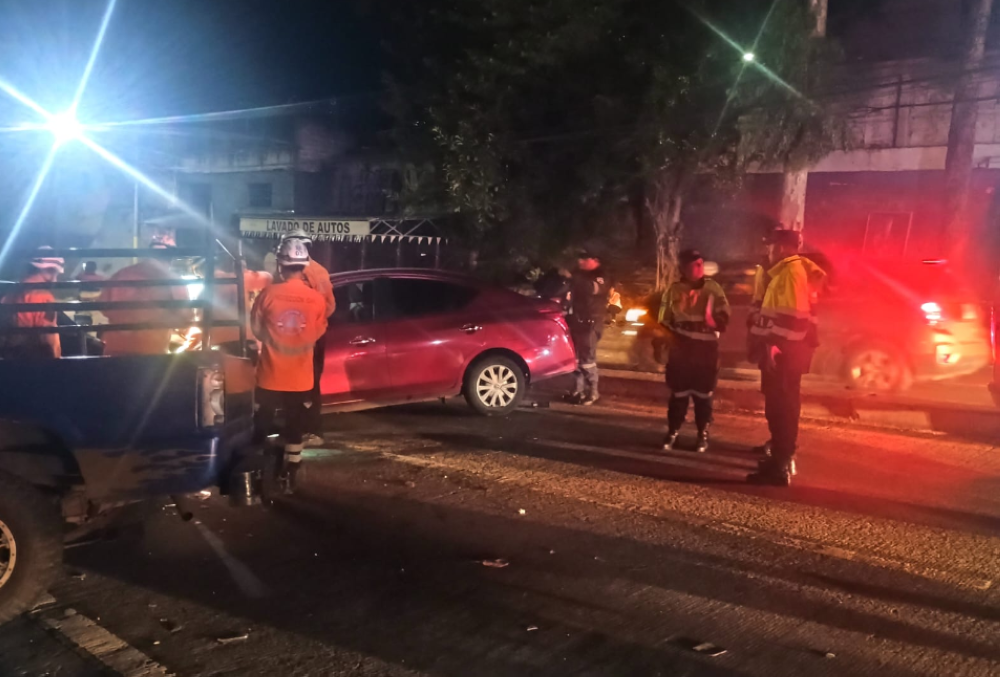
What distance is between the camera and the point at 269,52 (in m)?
29.1

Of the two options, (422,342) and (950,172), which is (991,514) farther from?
(950,172)

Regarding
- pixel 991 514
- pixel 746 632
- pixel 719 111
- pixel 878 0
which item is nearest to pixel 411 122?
pixel 719 111

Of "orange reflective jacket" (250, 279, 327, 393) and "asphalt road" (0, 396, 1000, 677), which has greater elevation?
"orange reflective jacket" (250, 279, 327, 393)

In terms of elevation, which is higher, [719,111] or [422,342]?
[719,111]

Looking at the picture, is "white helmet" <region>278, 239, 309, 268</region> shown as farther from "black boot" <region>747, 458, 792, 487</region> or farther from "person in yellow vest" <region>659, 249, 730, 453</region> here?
"black boot" <region>747, 458, 792, 487</region>

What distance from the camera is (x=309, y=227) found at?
66.9 ft

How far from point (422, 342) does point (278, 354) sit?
315cm

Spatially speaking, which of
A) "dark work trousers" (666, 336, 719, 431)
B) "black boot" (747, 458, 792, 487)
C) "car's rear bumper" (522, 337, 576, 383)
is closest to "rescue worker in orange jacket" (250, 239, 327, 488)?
"dark work trousers" (666, 336, 719, 431)

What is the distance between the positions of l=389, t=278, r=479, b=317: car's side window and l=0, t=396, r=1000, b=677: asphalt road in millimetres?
1769

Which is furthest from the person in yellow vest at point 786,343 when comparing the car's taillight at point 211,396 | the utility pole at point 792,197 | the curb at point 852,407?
the utility pole at point 792,197

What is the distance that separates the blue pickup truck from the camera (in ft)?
14.1

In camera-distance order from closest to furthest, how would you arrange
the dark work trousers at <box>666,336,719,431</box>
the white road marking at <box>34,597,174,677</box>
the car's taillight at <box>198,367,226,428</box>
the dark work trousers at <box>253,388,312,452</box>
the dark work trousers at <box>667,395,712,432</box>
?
the white road marking at <box>34,597,174,677</box> < the car's taillight at <box>198,367,226,428</box> < the dark work trousers at <box>253,388,312,452</box> < the dark work trousers at <box>666,336,719,431</box> < the dark work trousers at <box>667,395,712,432</box>

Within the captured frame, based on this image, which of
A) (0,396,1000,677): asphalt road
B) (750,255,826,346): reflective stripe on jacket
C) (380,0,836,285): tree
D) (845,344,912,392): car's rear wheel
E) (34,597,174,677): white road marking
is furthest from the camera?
(380,0,836,285): tree

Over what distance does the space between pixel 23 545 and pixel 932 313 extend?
9.06 meters
